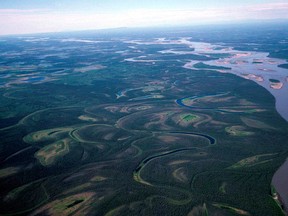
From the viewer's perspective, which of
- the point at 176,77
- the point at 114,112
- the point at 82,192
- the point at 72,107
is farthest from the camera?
the point at 176,77

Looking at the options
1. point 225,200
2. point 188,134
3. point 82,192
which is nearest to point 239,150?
point 188,134

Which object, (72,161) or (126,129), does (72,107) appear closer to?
(126,129)

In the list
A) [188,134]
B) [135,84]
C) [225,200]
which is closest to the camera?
[225,200]

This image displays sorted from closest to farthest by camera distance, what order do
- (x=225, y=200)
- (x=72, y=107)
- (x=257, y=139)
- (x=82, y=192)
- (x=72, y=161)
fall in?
(x=225, y=200)
(x=82, y=192)
(x=72, y=161)
(x=257, y=139)
(x=72, y=107)

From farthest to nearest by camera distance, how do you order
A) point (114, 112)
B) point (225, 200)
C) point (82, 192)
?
point (114, 112) < point (82, 192) < point (225, 200)

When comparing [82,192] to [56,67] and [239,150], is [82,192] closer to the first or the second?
[239,150]

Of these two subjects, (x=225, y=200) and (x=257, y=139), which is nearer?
(x=225, y=200)

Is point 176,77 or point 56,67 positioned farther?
point 56,67

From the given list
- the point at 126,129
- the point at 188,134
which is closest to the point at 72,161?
the point at 126,129
